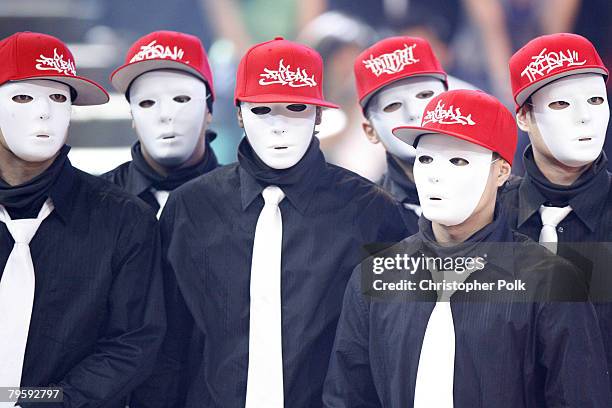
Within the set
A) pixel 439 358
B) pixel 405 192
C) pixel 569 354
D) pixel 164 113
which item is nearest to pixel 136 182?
pixel 164 113

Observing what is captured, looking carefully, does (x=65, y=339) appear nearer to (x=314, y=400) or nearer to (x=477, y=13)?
(x=314, y=400)

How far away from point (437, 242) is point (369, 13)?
118 inches

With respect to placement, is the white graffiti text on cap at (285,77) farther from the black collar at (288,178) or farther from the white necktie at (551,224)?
the white necktie at (551,224)

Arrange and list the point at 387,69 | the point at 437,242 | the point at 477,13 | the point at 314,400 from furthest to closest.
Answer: the point at 477,13 < the point at 387,69 < the point at 314,400 < the point at 437,242

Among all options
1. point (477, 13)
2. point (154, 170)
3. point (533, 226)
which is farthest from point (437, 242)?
point (477, 13)

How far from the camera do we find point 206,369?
3.51 meters

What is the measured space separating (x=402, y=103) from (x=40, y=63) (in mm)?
1380

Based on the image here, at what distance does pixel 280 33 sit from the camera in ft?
19.9

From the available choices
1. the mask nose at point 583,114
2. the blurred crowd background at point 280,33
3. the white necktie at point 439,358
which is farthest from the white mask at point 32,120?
the blurred crowd background at point 280,33

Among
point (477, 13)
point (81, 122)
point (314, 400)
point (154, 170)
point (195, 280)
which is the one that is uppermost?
point (477, 13)

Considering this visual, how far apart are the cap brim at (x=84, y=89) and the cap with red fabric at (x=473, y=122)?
1.10m

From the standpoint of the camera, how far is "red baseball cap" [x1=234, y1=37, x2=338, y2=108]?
3574 millimetres

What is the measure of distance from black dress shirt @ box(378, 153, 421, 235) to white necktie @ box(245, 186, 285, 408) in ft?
2.14

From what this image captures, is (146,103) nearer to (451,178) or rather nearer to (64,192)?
(64,192)
